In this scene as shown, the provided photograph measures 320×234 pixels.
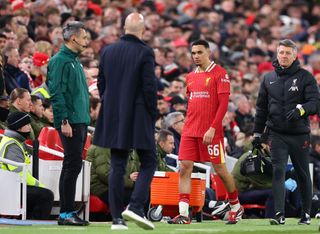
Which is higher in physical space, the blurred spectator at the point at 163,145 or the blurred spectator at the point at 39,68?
the blurred spectator at the point at 39,68

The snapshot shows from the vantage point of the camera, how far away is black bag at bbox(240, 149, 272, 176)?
16.6 m

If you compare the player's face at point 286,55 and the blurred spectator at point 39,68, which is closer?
the player's face at point 286,55

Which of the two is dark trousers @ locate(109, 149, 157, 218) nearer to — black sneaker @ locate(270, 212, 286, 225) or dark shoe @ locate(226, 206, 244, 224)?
black sneaker @ locate(270, 212, 286, 225)

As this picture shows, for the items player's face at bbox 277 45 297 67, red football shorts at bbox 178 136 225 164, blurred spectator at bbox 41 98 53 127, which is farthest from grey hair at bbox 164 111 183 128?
player's face at bbox 277 45 297 67

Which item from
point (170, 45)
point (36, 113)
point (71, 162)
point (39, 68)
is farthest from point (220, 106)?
point (170, 45)

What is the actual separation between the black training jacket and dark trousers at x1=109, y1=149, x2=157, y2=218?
269 centimetres

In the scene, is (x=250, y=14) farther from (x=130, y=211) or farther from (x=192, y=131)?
(x=130, y=211)

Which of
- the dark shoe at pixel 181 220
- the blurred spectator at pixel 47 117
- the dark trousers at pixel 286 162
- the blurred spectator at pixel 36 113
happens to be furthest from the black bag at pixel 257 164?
the blurred spectator at pixel 36 113

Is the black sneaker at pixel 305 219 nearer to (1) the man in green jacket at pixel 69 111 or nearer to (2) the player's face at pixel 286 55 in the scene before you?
(2) the player's face at pixel 286 55

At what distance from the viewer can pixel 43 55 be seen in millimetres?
19406

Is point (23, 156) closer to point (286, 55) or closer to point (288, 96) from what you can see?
point (288, 96)

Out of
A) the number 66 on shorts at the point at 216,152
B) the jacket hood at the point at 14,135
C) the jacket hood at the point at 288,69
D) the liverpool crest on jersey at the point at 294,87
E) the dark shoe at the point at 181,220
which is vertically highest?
the jacket hood at the point at 288,69

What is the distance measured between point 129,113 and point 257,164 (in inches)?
160

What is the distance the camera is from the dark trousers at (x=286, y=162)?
15258 millimetres
